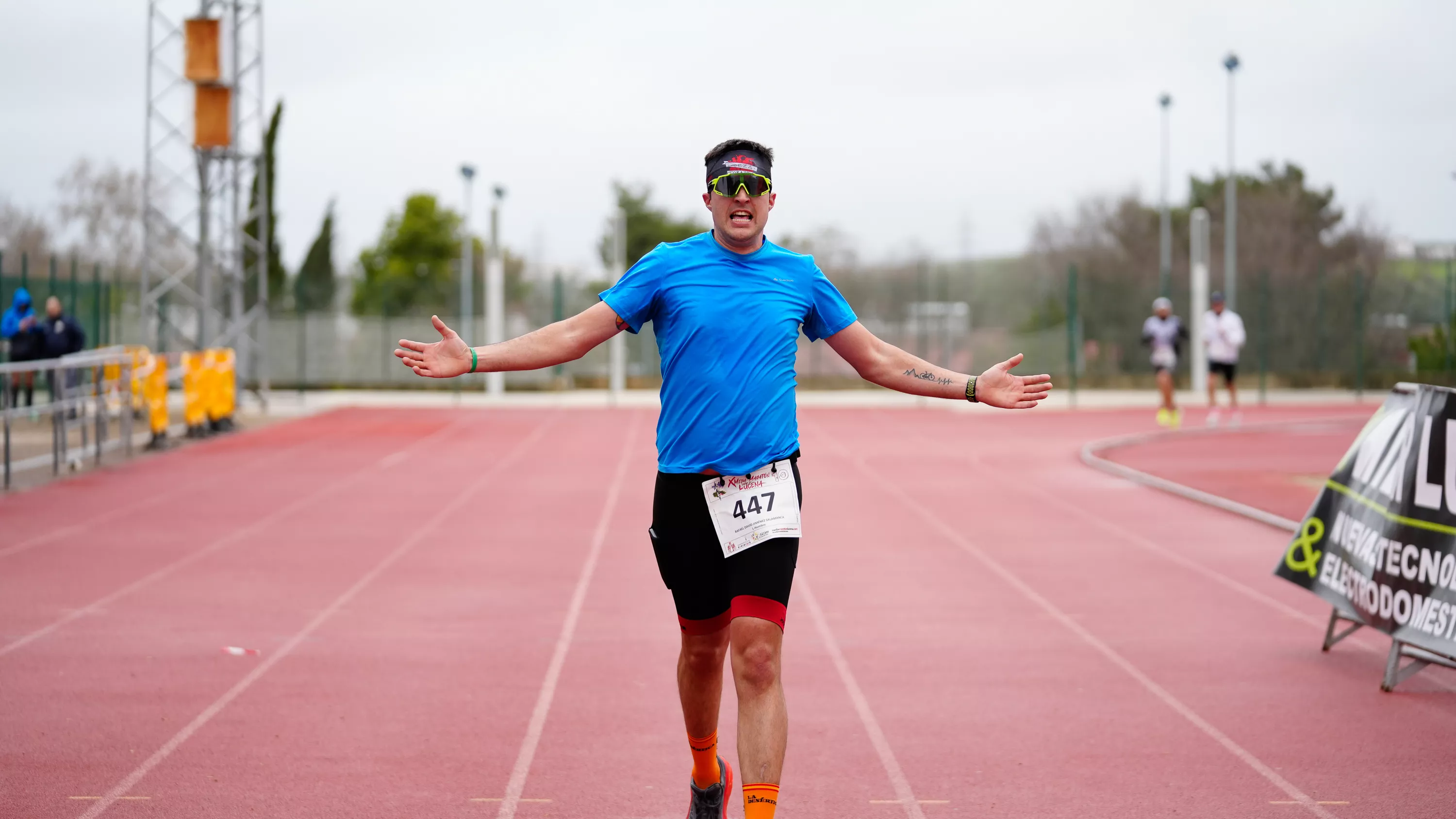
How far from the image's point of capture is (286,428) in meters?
24.5

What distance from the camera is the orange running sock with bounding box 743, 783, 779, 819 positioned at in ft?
13.6

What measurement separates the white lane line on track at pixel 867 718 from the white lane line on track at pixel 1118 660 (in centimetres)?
132

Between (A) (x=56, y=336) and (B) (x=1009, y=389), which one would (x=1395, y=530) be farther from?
(A) (x=56, y=336)

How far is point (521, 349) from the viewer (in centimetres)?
445

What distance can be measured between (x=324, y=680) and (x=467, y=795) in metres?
2.04

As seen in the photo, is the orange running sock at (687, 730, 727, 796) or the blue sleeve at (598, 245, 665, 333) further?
the orange running sock at (687, 730, 727, 796)

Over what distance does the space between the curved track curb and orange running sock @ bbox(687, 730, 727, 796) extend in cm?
531

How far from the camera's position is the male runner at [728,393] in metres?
4.32

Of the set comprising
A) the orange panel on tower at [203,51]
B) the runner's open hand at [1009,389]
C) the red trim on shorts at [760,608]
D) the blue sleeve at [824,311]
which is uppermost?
the orange panel on tower at [203,51]

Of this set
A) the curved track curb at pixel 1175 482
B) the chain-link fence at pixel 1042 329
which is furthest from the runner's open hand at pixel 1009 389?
the chain-link fence at pixel 1042 329

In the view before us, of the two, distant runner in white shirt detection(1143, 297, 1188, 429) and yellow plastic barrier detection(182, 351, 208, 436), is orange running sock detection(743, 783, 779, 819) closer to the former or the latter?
yellow plastic barrier detection(182, 351, 208, 436)

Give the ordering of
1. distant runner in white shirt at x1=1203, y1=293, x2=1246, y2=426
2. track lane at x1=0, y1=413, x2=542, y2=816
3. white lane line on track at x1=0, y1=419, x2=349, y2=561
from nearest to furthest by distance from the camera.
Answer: track lane at x1=0, y1=413, x2=542, y2=816 → white lane line on track at x1=0, y1=419, x2=349, y2=561 → distant runner in white shirt at x1=1203, y1=293, x2=1246, y2=426

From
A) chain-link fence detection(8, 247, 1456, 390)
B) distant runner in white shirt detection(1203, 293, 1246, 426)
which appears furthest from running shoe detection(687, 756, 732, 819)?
chain-link fence detection(8, 247, 1456, 390)

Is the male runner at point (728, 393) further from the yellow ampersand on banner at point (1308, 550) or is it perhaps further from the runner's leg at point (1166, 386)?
the runner's leg at point (1166, 386)
